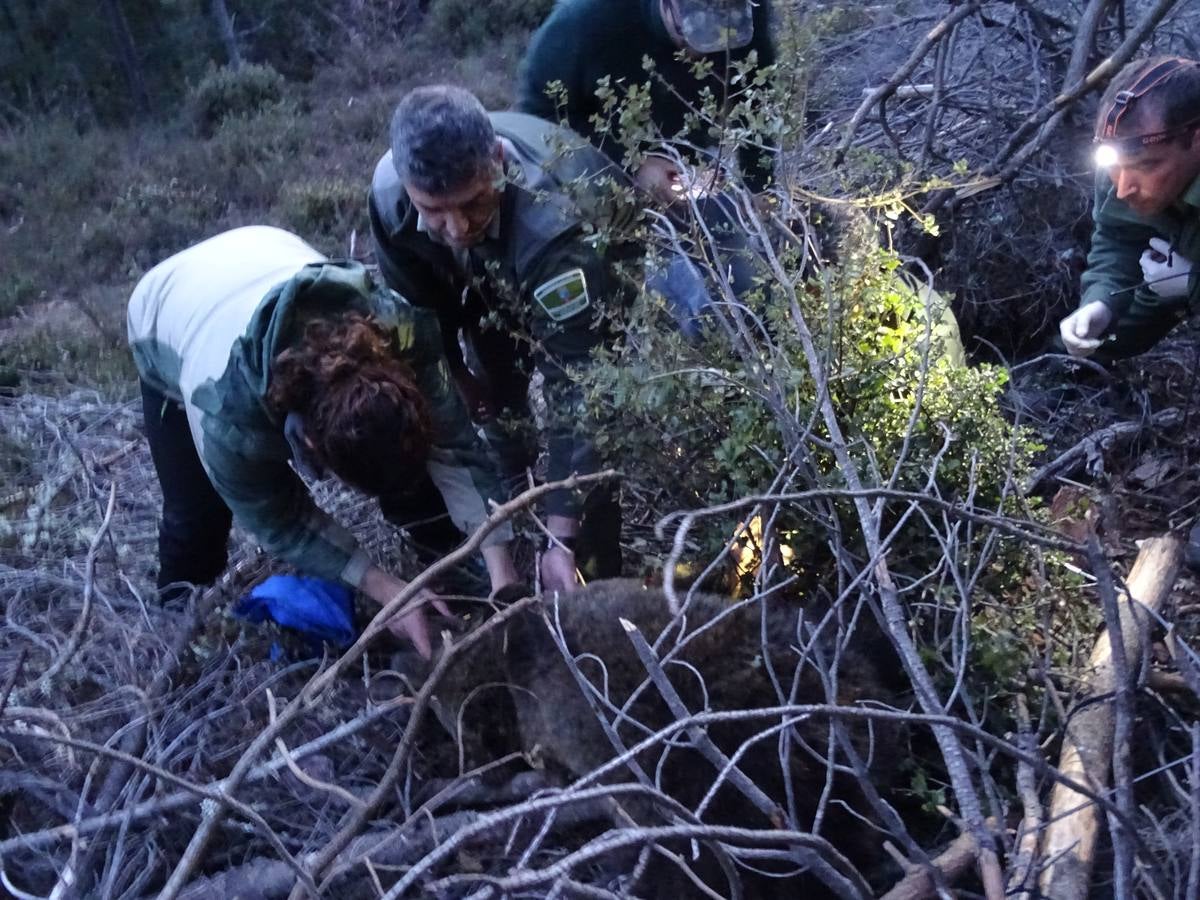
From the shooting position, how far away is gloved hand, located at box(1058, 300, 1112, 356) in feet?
10.8

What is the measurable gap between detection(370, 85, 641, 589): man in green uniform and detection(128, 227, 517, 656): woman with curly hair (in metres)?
0.24

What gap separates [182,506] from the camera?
346 cm

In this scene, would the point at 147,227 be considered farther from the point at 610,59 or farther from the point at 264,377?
the point at 264,377


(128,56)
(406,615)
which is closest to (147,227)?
(128,56)

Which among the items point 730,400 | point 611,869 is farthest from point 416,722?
point 730,400

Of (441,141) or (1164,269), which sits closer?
(441,141)

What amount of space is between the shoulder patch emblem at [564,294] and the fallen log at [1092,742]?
160 centimetres

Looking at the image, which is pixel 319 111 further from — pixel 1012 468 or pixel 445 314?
pixel 1012 468

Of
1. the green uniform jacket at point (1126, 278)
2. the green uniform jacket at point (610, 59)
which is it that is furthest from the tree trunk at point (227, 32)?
the green uniform jacket at point (1126, 278)

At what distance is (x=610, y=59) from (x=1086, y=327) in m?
1.76

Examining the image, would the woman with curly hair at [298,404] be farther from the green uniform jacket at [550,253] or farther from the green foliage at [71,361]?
the green foliage at [71,361]

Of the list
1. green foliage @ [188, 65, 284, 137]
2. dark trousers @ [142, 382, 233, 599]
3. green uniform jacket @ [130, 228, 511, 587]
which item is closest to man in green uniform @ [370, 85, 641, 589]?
green uniform jacket @ [130, 228, 511, 587]

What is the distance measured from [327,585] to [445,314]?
1037 millimetres

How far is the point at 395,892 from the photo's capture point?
1726 mm
